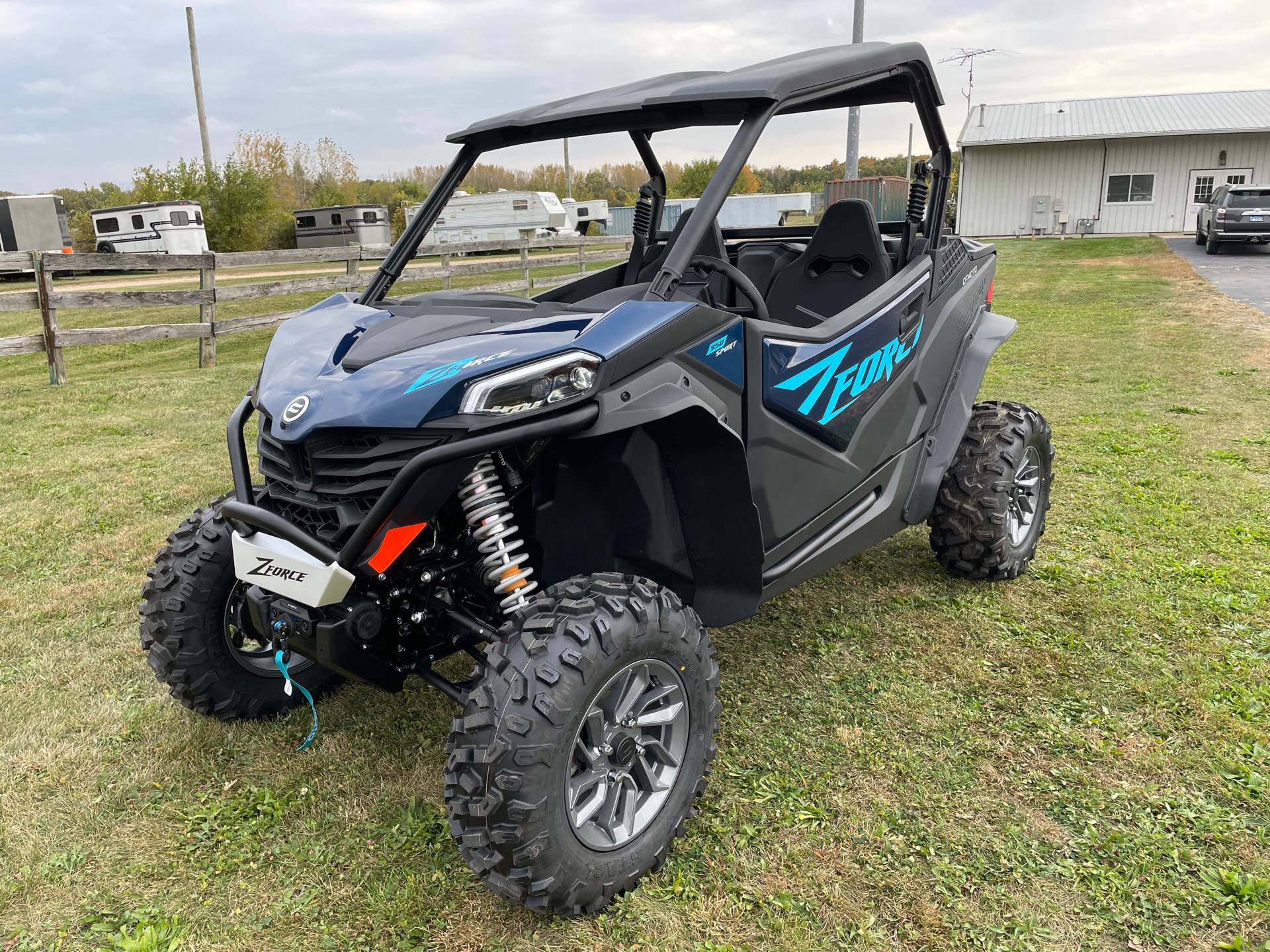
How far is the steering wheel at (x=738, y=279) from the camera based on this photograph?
3.18 m

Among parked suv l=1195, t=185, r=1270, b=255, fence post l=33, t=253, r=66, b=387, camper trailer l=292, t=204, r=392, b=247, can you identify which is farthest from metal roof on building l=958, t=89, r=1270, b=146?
fence post l=33, t=253, r=66, b=387

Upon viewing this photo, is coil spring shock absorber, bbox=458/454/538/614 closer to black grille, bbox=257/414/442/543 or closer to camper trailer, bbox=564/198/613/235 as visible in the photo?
black grille, bbox=257/414/442/543

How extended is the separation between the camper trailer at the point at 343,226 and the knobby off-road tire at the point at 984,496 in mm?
32629

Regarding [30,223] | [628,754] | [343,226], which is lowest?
[628,754]

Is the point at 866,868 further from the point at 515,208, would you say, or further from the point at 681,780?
the point at 515,208

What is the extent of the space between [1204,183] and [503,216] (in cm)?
2354

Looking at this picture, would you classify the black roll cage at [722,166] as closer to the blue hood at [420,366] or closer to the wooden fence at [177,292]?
the blue hood at [420,366]

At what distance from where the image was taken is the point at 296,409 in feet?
7.57

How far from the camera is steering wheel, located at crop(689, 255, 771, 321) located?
125 inches

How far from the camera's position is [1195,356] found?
975 centimetres

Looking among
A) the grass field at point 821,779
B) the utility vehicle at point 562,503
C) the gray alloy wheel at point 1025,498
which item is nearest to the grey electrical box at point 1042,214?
the grass field at point 821,779

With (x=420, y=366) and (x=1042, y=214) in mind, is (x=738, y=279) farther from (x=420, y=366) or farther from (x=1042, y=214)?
(x=1042, y=214)

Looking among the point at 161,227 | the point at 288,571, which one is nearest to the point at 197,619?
the point at 288,571

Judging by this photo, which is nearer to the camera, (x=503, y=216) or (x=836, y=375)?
(x=836, y=375)
